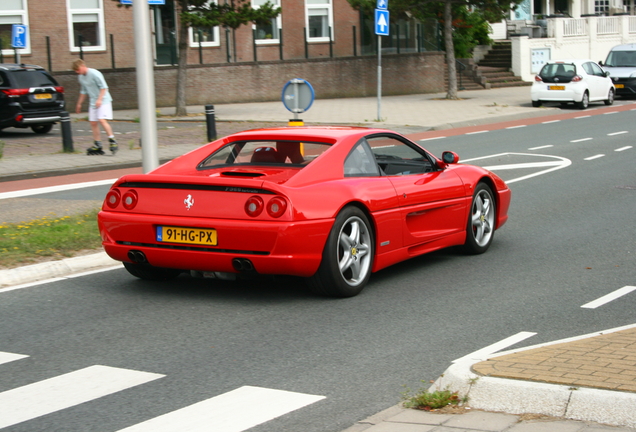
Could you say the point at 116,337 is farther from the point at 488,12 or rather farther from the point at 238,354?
the point at 488,12

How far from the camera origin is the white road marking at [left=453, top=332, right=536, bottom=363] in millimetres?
5170

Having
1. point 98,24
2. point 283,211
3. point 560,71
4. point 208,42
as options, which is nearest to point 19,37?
point 98,24

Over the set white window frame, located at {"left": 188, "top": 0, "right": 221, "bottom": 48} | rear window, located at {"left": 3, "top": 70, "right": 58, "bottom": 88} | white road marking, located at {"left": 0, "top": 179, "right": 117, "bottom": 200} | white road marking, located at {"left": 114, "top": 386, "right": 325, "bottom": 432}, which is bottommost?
white road marking, located at {"left": 114, "top": 386, "right": 325, "bottom": 432}

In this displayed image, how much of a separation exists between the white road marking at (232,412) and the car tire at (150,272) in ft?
9.40

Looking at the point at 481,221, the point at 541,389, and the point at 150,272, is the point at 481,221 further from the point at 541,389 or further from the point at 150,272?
the point at 541,389

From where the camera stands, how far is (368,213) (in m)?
7.10

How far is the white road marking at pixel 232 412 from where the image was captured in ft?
14.0

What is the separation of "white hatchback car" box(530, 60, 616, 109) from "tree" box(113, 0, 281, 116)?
973 centimetres

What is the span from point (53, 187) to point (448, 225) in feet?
27.8

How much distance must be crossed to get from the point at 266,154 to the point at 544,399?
3.68 metres

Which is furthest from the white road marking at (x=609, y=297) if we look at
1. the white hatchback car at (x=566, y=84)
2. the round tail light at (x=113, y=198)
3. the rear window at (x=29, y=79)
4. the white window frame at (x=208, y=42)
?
the white window frame at (x=208, y=42)

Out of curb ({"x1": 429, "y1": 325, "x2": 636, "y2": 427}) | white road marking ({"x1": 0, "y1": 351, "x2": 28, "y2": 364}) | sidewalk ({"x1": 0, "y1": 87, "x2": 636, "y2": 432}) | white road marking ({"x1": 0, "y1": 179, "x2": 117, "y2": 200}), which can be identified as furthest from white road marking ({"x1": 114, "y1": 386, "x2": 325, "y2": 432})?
white road marking ({"x1": 0, "y1": 179, "x2": 117, "y2": 200})

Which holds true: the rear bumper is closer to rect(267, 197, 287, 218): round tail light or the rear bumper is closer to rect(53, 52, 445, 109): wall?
rect(267, 197, 287, 218): round tail light

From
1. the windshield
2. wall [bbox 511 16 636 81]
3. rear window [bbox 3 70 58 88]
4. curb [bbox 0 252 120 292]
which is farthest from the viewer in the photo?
wall [bbox 511 16 636 81]
